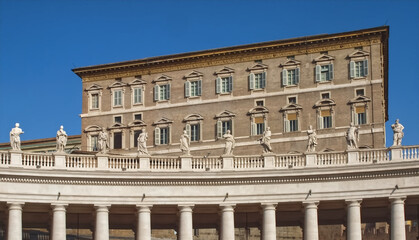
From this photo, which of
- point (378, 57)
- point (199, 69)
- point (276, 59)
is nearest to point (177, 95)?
point (199, 69)

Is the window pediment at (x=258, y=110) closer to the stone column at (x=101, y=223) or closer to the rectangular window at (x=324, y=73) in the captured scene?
the rectangular window at (x=324, y=73)

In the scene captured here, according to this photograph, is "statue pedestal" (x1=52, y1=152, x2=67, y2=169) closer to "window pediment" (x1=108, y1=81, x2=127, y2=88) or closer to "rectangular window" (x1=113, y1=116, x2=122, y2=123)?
"rectangular window" (x1=113, y1=116, x2=122, y2=123)

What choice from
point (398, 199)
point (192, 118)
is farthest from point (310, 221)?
point (192, 118)

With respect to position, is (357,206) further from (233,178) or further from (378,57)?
(378,57)

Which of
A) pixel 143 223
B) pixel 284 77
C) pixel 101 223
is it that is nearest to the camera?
pixel 101 223

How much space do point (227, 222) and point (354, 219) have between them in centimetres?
865

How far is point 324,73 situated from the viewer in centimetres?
10700

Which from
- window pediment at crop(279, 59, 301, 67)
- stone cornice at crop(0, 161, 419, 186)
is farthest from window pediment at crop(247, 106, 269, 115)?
stone cornice at crop(0, 161, 419, 186)

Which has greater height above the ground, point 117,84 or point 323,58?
point 323,58

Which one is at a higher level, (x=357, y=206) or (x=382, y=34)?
(x=382, y=34)

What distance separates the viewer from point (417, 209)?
2557 inches

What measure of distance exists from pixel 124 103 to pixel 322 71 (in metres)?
26.3

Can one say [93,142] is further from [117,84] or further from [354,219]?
[354,219]

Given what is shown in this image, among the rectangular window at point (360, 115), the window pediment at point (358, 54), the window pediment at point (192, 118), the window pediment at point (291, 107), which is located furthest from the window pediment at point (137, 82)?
the rectangular window at point (360, 115)
